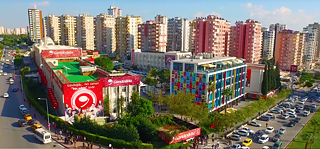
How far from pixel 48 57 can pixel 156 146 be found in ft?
→ 158

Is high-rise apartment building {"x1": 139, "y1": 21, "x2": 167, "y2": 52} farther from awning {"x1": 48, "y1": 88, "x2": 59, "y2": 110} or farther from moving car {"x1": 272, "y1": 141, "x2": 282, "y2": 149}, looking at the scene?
moving car {"x1": 272, "y1": 141, "x2": 282, "y2": 149}

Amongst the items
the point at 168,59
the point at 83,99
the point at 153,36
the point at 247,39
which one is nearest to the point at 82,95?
the point at 83,99

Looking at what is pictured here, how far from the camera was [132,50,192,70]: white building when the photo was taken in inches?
3201

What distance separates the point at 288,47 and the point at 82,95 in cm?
8985

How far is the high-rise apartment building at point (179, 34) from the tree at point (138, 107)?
8029 cm

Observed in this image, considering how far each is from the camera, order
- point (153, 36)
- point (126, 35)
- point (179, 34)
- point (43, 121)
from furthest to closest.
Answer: point (179, 34)
point (126, 35)
point (153, 36)
point (43, 121)

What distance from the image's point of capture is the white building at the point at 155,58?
81.3 metres

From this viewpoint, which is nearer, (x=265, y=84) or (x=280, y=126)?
(x=280, y=126)

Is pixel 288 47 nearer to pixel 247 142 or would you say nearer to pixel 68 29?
pixel 247 142

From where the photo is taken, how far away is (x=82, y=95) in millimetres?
38469

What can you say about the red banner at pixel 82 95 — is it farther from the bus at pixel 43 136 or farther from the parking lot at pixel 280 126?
the parking lot at pixel 280 126

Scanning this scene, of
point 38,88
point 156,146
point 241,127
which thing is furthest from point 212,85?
point 38,88

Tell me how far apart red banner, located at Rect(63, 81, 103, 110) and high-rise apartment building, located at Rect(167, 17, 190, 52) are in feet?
269

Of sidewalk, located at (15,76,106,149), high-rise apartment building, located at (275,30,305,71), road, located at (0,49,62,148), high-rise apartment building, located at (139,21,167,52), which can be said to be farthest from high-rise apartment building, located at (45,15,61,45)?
high-rise apartment building, located at (275,30,305,71)
